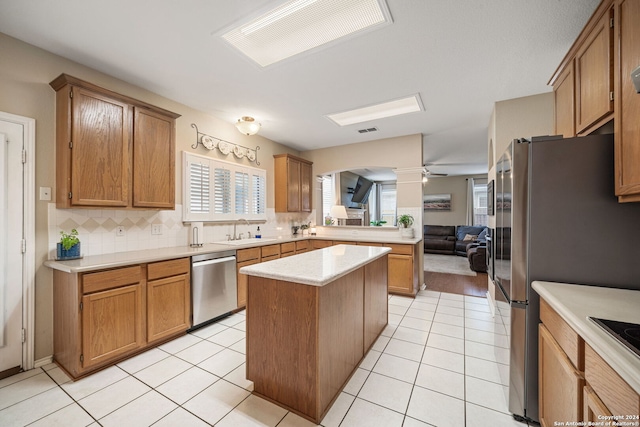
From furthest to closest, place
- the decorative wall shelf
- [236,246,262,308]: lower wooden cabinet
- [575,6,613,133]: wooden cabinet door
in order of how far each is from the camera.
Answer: the decorative wall shelf, [236,246,262,308]: lower wooden cabinet, [575,6,613,133]: wooden cabinet door

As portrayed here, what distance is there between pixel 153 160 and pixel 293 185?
100 inches

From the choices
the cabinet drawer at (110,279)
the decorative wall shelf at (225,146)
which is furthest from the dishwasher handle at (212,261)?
the decorative wall shelf at (225,146)

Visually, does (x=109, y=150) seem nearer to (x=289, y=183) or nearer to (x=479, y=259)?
(x=289, y=183)

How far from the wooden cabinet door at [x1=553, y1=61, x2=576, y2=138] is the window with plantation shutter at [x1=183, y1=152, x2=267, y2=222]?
12.7 ft

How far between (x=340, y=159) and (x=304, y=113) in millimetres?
1814

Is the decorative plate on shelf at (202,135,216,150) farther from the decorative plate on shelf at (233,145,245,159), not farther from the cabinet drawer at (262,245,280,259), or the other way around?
the cabinet drawer at (262,245,280,259)

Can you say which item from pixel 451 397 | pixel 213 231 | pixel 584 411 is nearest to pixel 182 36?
pixel 213 231

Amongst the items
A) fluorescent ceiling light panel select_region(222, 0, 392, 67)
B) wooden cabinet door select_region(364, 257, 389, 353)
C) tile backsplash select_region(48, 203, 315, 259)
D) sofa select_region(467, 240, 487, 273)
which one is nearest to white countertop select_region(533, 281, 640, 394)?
wooden cabinet door select_region(364, 257, 389, 353)

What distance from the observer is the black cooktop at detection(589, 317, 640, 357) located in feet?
2.65

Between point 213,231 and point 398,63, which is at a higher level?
point 398,63

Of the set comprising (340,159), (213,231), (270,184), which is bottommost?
(213,231)

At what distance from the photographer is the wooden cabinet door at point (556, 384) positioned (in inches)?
41.9

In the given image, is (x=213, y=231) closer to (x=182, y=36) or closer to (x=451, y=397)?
(x=182, y=36)

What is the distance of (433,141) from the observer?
4.97 meters
